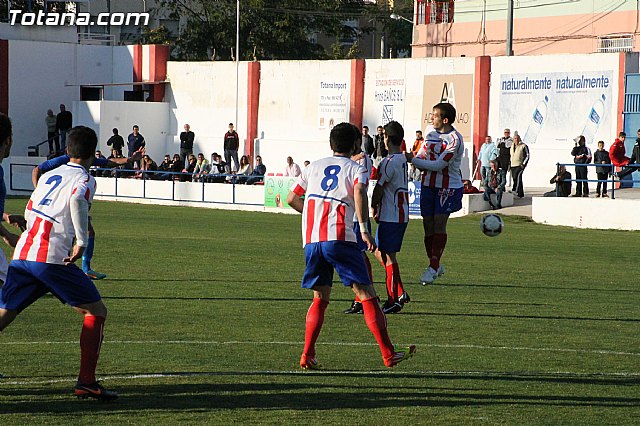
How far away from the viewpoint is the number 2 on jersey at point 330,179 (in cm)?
841

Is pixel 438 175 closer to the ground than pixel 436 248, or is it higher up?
higher up

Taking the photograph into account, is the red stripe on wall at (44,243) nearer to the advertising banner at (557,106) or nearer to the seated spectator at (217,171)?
the seated spectator at (217,171)

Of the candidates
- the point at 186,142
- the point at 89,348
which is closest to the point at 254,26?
the point at 186,142

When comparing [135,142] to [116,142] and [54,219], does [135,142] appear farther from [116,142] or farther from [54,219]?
[54,219]

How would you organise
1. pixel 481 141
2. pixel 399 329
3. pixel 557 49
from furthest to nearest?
pixel 557 49, pixel 481 141, pixel 399 329

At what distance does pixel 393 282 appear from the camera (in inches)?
461

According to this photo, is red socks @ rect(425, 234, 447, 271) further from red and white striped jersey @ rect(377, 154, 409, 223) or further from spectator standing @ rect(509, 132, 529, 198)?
spectator standing @ rect(509, 132, 529, 198)

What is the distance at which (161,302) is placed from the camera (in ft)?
41.2

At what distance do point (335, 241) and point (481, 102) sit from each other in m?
31.6

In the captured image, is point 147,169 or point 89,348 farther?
point 147,169

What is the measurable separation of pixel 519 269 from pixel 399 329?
6.69 m

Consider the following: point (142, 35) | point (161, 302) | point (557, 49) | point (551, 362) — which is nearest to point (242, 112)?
point (557, 49)

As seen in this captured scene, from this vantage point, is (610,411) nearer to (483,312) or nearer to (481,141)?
(483,312)

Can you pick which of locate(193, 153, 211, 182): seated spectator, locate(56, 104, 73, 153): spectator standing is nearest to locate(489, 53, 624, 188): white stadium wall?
locate(193, 153, 211, 182): seated spectator
